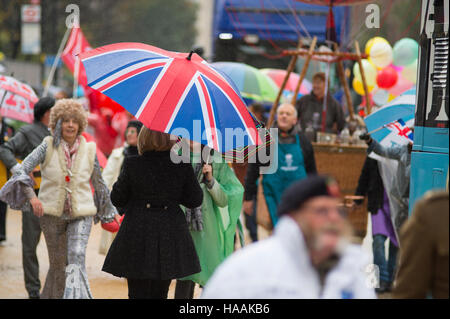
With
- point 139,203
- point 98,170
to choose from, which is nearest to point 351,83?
point 98,170

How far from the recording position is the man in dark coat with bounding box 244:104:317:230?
26.5 ft

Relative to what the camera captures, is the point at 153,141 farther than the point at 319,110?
No

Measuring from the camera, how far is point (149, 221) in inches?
215

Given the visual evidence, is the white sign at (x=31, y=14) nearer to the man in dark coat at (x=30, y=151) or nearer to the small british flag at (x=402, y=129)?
the man in dark coat at (x=30, y=151)

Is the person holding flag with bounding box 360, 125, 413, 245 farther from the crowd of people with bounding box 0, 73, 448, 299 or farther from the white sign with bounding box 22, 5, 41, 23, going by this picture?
the white sign with bounding box 22, 5, 41, 23

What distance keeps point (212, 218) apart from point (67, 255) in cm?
120

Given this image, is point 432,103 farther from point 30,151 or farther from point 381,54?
point 381,54

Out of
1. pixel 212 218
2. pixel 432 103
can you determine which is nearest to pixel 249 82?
pixel 212 218

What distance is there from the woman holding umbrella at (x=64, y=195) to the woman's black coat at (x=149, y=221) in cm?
99

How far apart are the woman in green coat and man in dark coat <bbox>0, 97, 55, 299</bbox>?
5.63 feet

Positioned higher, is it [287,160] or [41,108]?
[41,108]

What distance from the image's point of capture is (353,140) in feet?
32.1

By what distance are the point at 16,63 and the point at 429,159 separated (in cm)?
2846
